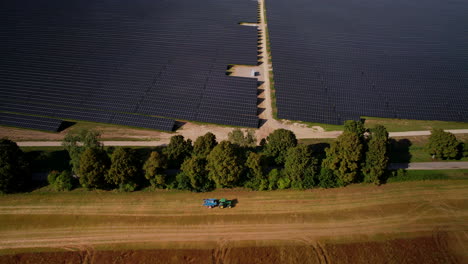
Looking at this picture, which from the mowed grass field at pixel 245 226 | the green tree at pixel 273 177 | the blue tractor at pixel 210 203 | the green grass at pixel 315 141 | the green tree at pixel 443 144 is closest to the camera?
the mowed grass field at pixel 245 226

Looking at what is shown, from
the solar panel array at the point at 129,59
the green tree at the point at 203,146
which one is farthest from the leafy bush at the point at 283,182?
the solar panel array at the point at 129,59

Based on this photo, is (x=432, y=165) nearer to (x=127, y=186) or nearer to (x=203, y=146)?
(x=203, y=146)

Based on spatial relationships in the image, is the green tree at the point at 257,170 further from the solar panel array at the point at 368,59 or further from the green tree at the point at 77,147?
the green tree at the point at 77,147

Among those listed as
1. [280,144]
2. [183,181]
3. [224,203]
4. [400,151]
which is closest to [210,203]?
[224,203]

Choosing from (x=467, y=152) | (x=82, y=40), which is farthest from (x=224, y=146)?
(x=82, y=40)

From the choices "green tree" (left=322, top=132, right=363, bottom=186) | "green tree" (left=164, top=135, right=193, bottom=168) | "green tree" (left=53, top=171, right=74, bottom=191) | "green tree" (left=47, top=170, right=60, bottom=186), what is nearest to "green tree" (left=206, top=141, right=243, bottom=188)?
"green tree" (left=164, top=135, right=193, bottom=168)

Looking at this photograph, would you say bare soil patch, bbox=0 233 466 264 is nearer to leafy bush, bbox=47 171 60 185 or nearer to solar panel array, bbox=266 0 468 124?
leafy bush, bbox=47 171 60 185

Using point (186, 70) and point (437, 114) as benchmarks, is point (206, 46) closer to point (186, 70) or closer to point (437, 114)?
point (186, 70)
